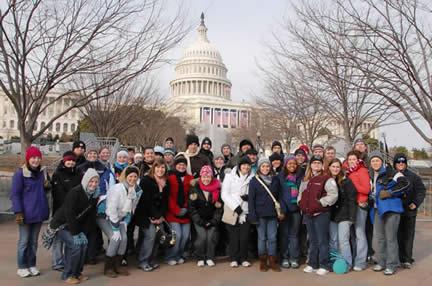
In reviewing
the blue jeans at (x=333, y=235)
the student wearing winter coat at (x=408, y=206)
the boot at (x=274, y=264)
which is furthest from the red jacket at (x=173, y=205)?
the student wearing winter coat at (x=408, y=206)

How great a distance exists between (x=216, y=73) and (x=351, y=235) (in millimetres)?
86670

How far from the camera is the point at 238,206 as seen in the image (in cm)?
576

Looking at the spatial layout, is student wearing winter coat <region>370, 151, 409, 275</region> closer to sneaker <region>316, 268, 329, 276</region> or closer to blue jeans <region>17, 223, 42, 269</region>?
sneaker <region>316, 268, 329, 276</region>

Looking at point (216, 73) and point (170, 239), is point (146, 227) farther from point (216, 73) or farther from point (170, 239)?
point (216, 73)

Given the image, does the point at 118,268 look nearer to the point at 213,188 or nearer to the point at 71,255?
the point at 71,255

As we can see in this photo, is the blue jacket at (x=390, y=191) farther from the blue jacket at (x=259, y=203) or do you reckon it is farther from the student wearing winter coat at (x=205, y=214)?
the student wearing winter coat at (x=205, y=214)

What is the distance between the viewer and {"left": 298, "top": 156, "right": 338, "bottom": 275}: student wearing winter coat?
18.1ft

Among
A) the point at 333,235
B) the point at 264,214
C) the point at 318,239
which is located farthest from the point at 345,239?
the point at 264,214

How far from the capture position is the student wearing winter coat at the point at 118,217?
524 centimetres

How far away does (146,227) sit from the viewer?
565 cm

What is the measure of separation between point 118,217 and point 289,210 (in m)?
2.42

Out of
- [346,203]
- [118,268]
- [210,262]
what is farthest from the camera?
[210,262]

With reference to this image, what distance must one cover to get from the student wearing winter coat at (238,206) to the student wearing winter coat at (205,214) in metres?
0.16

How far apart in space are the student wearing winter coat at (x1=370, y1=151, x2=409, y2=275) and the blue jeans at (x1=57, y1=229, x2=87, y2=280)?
13.3 feet
